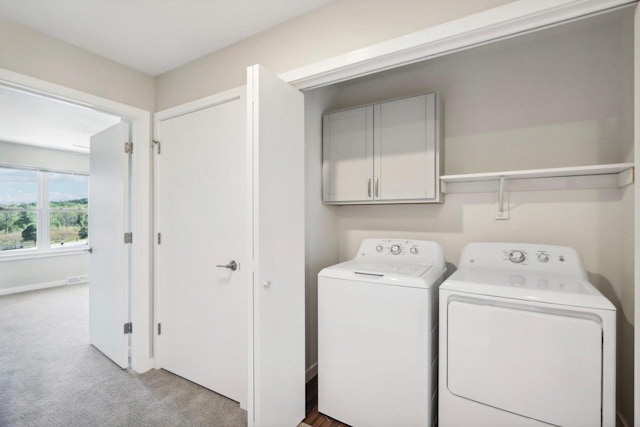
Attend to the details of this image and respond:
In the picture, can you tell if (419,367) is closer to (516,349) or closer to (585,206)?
(516,349)

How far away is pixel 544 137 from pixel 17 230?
7.01 m

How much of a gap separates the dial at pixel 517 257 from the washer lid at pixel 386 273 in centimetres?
47

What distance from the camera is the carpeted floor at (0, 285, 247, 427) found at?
1857 millimetres

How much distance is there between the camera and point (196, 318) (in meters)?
2.22

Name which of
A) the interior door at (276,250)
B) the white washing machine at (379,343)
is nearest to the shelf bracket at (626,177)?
the white washing machine at (379,343)

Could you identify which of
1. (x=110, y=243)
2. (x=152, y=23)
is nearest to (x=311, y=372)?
(x=110, y=243)

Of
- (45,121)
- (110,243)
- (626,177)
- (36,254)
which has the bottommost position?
(36,254)

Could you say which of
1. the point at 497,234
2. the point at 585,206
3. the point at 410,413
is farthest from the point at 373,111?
the point at 410,413

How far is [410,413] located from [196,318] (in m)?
1.54

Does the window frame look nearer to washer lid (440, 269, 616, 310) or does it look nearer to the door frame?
the door frame

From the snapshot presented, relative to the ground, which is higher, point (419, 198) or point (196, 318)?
point (419, 198)

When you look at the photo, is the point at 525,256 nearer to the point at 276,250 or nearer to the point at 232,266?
the point at 276,250

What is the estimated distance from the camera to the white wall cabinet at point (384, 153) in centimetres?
203

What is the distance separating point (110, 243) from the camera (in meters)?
2.52
